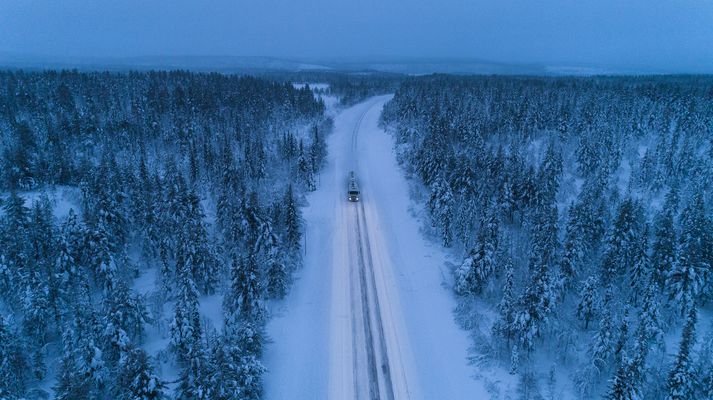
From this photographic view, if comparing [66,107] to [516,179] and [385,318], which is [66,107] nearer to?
[385,318]

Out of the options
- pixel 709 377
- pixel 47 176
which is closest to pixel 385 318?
pixel 709 377

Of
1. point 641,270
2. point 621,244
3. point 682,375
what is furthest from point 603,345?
point 621,244

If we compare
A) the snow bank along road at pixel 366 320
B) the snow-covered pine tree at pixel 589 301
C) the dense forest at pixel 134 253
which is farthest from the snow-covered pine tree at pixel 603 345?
the dense forest at pixel 134 253

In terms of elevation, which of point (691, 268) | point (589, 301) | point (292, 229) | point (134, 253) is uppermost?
point (691, 268)

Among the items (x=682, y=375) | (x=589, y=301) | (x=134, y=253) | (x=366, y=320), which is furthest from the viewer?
(x=134, y=253)

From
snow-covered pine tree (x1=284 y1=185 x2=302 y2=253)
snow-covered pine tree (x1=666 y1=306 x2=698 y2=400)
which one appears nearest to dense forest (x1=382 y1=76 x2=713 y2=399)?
snow-covered pine tree (x1=666 y1=306 x2=698 y2=400)

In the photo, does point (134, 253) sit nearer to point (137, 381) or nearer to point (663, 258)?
point (137, 381)

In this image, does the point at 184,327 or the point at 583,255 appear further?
the point at 583,255
